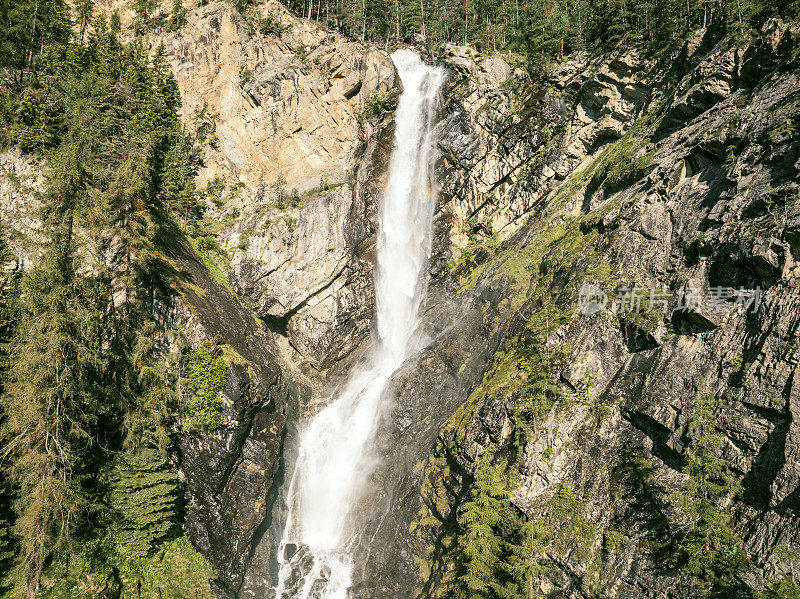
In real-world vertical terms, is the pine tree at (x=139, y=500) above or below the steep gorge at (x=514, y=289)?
below

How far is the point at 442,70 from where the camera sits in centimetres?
3309

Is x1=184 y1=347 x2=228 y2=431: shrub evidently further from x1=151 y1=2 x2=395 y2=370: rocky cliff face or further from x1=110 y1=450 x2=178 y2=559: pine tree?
x1=151 y1=2 x2=395 y2=370: rocky cliff face

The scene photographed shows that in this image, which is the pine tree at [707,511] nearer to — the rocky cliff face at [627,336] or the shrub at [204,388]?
the rocky cliff face at [627,336]

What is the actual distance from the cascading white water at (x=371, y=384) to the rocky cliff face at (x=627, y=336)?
1786mm

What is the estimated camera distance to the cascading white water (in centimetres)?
1983

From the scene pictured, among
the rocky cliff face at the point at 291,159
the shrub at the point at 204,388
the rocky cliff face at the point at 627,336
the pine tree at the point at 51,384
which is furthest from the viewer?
the rocky cliff face at the point at 291,159

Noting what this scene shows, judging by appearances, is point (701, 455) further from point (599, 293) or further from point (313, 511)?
point (313, 511)

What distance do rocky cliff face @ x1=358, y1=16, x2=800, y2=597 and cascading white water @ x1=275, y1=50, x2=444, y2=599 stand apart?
1.79 meters

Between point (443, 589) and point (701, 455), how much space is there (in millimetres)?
9826

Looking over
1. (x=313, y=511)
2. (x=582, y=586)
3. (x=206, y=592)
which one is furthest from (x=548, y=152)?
(x=206, y=592)

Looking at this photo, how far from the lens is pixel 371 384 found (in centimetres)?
2467

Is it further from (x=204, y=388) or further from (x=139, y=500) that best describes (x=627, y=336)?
(x=139, y=500)

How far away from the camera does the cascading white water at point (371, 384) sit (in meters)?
19.8

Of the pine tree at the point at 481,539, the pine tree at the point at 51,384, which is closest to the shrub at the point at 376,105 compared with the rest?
the pine tree at the point at 51,384
